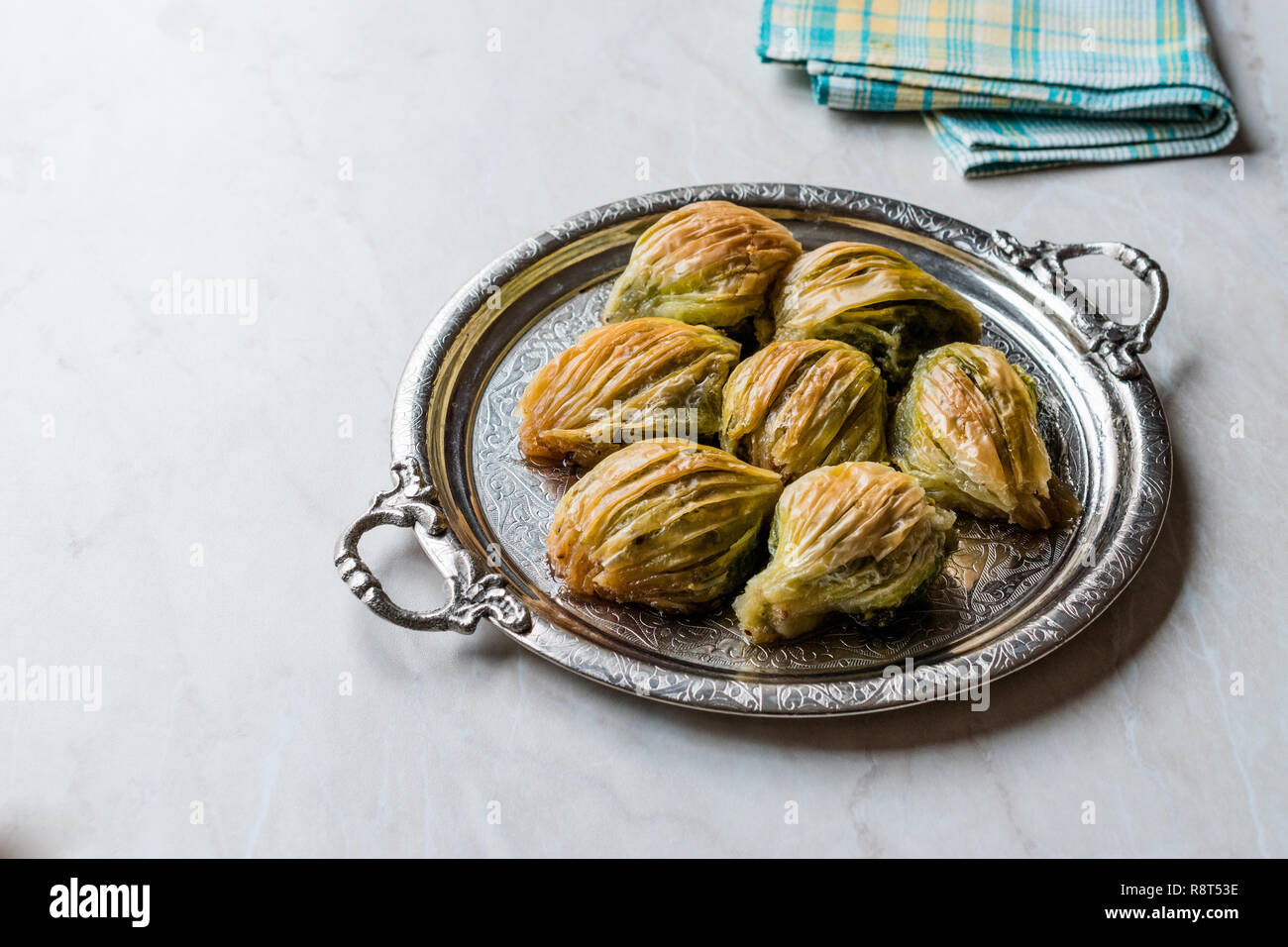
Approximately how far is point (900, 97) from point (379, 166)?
55.1 inches

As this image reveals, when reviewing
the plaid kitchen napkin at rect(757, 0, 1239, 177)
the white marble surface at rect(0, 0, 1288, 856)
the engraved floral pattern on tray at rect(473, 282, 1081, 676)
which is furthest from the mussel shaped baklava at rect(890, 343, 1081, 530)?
the plaid kitchen napkin at rect(757, 0, 1239, 177)

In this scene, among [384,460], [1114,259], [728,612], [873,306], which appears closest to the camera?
[728,612]

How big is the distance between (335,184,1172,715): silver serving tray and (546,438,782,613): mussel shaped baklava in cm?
6

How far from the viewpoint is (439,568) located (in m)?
2.14

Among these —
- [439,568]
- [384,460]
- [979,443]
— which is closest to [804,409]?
[979,443]

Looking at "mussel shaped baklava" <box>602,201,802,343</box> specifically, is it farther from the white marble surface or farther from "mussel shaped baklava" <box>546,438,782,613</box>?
the white marble surface

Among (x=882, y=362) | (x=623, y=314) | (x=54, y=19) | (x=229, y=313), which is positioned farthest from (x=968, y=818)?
(x=54, y=19)

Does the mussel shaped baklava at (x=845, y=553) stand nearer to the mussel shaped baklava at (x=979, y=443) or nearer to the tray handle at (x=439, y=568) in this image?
the mussel shaped baklava at (x=979, y=443)

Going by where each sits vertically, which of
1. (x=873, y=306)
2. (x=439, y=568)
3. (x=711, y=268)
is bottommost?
(x=439, y=568)

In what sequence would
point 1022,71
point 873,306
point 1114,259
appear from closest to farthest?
point 873,306, point 1114,259, point 1022,71

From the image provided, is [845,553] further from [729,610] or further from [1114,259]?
[1114,259]

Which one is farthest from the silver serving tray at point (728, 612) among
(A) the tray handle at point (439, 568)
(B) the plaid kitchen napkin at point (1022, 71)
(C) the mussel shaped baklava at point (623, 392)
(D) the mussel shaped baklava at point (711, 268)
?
(B) the plaid kitchen napkin at point (1022, 71)

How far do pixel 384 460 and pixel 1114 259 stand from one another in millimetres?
1657

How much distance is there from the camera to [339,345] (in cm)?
273
